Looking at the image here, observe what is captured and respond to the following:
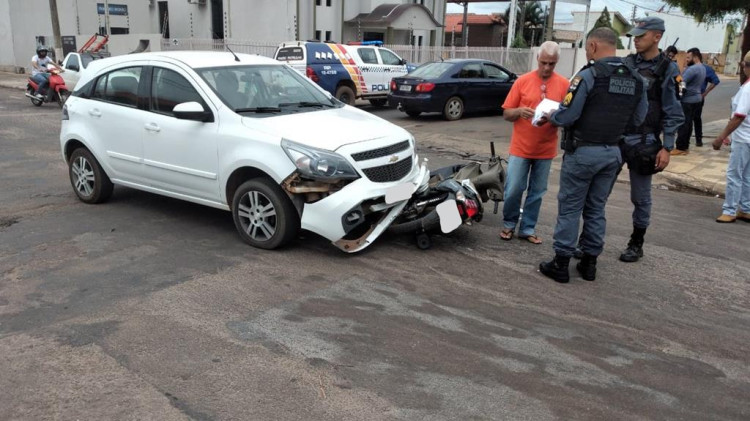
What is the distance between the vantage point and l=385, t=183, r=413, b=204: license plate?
17.1 ft

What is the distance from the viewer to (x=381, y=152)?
5.30m

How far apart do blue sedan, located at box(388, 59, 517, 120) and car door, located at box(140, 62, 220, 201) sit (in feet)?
32.2

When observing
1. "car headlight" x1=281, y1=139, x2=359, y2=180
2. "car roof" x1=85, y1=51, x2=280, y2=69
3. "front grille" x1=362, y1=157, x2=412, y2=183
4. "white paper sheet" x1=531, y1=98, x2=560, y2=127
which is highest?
"car roof" x1=85, y1=51, x2=280, y2=69

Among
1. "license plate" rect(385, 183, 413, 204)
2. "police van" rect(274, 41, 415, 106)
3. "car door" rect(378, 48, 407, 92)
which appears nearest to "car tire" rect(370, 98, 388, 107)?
"police van" rect(274, 41, 415, 106)

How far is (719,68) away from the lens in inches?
2063

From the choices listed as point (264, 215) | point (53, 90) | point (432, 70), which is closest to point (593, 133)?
point (264, 215)

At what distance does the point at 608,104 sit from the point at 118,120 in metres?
4.73

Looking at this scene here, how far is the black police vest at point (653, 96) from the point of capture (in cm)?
500

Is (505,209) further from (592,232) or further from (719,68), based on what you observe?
(719,68)

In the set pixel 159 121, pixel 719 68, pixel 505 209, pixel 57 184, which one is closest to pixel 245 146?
pixel 159 121

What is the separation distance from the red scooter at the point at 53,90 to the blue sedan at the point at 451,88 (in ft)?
31.3

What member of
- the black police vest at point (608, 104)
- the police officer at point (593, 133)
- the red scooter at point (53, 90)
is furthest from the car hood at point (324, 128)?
the red scooter at point (53, 90)

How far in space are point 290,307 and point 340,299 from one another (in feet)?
1.24

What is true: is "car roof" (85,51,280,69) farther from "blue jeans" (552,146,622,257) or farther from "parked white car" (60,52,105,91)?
"parked white car" (60,52,105,91)
